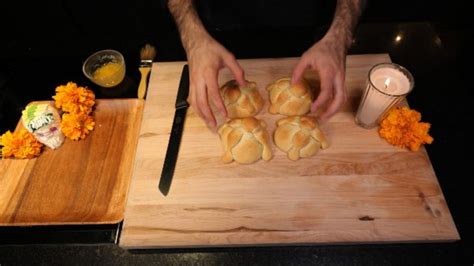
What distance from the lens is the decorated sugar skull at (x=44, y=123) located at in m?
0.95

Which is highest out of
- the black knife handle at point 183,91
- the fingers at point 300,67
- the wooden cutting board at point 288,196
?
the fingers at point 300,67

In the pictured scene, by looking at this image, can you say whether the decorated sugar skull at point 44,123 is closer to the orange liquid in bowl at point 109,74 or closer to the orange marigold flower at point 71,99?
the orange marigold flower at point 71,99

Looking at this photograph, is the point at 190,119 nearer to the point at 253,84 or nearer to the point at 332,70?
the point at 253,84

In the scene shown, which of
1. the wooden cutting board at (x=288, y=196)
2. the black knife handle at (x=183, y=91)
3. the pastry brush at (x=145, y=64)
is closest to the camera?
the wooden cutting board at (x=288, y=196)

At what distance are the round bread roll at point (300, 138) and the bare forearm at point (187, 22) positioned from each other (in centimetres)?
38

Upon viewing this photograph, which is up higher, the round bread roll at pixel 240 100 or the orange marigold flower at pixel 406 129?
the round bread roll at pixel 240 100

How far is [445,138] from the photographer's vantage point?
3.41ft

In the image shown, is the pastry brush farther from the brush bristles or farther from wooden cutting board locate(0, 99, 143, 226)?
wooden cutting board locate(0, 99, 143, 226)

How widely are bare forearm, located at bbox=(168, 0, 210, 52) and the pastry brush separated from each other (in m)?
0.20

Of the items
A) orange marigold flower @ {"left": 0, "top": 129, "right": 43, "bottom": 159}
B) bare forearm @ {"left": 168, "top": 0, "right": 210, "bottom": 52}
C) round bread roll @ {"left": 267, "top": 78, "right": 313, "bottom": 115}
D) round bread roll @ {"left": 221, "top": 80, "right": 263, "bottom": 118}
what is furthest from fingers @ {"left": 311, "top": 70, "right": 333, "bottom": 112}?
orange marigold flower @ {"left": 0, "top": 129, "right": 43, "bottom": 159}

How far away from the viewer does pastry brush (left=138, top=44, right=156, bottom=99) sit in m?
1.15

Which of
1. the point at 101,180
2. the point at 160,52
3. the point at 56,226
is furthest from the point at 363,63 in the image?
the point at 56,226

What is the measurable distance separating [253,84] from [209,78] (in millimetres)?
247

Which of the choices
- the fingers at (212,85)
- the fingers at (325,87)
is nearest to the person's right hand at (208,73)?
the fingers at (212,85)
